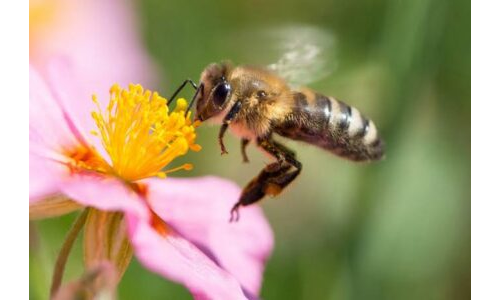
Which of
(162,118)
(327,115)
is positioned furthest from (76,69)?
(327,115)

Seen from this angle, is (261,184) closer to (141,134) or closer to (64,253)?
(141,134)

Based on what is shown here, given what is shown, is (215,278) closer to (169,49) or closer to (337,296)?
(337,296)

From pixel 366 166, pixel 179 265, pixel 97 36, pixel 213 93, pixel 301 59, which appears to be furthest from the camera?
pixel 97 36

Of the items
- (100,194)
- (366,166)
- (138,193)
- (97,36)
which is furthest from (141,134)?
(97,36)

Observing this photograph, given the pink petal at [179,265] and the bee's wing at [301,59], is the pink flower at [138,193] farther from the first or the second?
the bee's wing at [301,59]

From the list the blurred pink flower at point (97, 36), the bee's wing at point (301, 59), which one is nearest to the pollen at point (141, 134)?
the bee's wing at point (301, 59)

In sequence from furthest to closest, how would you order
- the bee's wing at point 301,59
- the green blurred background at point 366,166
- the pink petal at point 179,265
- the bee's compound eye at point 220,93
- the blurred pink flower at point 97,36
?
the blurred pink flower at point 97,36, the green blurred background at point 366,166, the bee's wing at point 301,59, the bee's compound eye at point 220,93, the pink petal at point 179,265

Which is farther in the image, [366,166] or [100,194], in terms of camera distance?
[366,166]
